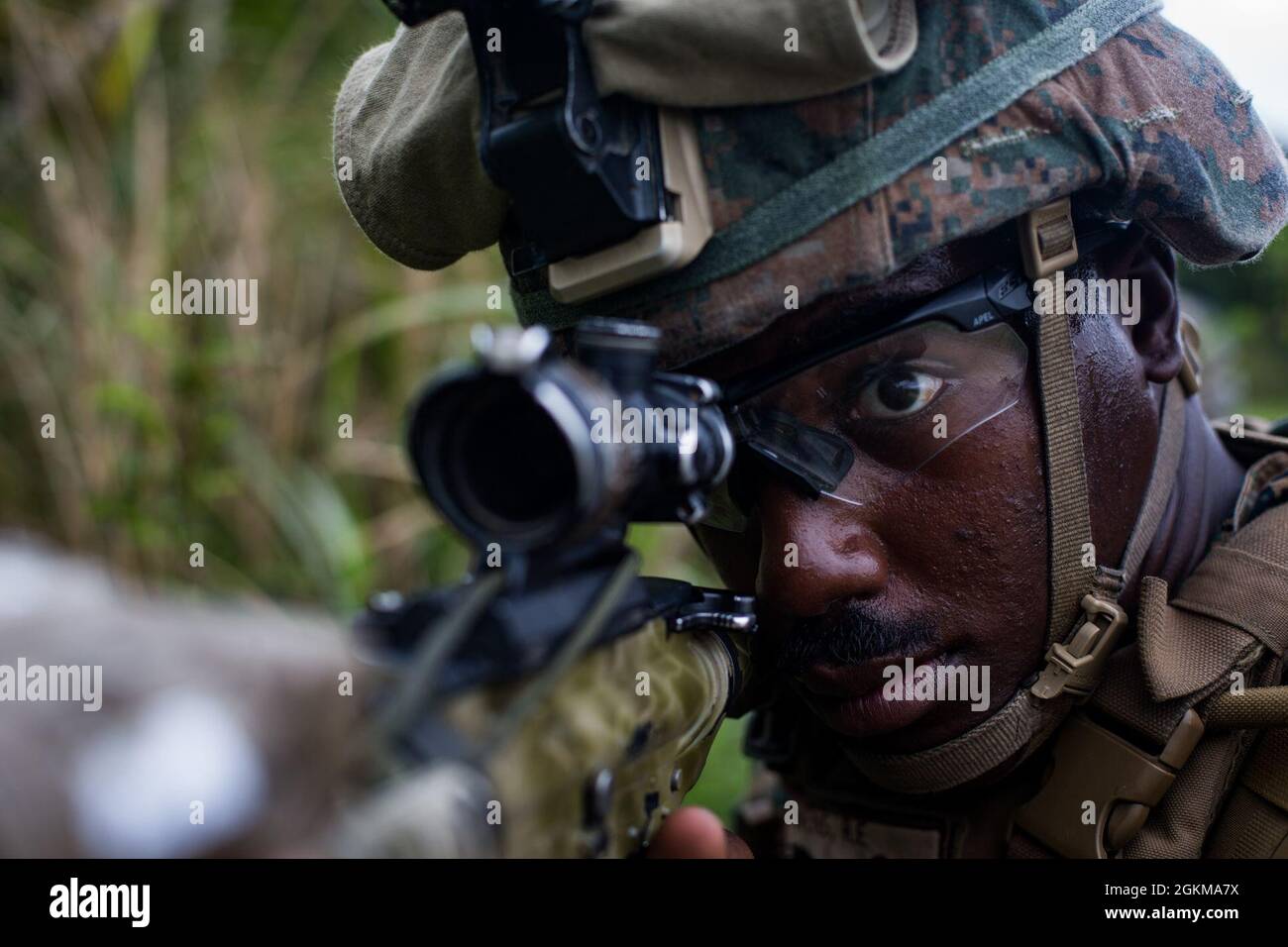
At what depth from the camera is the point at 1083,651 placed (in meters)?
1.95

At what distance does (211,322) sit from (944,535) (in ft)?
10.9

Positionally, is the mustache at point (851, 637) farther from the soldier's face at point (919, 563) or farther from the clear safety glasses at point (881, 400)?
the clear safety glasses at point (881, 400)

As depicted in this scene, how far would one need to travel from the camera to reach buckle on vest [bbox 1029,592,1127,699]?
1943 millimetres

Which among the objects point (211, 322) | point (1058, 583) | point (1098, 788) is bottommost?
point (1098, 788)

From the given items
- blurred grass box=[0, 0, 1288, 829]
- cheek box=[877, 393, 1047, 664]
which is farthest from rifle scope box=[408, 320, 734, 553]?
blurred grass box=[0, 0, 1288, 829]

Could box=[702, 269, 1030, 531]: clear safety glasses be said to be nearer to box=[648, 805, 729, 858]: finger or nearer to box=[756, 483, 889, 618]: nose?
box=[756, 483, 889, 618]: nose

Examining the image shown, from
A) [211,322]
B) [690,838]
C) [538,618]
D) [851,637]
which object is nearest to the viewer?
[538,618]

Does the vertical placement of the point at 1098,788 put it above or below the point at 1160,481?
below

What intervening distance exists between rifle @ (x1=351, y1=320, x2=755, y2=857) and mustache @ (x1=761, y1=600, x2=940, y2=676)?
19.0 inches

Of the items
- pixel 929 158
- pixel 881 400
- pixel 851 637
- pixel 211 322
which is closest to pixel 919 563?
pixel 851 637

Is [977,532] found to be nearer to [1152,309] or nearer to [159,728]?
[1152,309]

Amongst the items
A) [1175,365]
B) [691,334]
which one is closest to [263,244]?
[691,334]

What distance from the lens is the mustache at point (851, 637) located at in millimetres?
1867

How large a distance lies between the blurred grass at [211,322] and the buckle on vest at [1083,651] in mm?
1861
